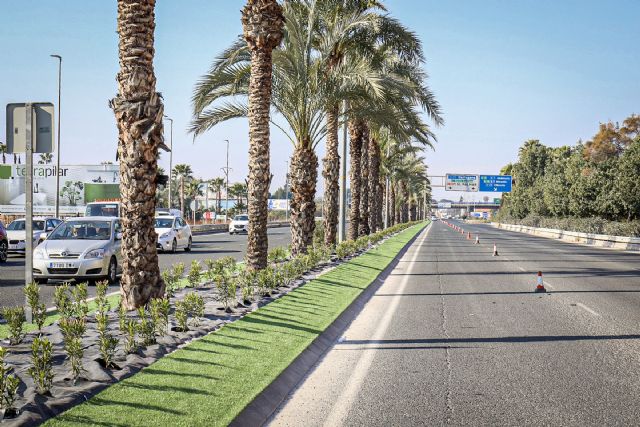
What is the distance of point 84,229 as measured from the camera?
17.8 m

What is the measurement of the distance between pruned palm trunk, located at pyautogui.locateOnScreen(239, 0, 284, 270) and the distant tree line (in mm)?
36719

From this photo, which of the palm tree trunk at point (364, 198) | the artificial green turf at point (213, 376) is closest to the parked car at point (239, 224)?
the palm tree trunk at point (364, 198)

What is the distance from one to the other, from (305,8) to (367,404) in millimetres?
19486

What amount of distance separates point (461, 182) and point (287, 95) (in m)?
74.9

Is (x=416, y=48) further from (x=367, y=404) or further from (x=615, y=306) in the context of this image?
(x=367, y=404)

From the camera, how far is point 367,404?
6.60m

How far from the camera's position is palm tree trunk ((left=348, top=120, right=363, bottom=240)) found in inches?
1261

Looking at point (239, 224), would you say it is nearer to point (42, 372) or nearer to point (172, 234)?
point (172, 234)

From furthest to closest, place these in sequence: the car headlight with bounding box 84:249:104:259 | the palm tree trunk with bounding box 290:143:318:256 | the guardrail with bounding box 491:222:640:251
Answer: the guardrail with bounding box 491:222:640:251 → the palm tree trunk with bounding box 290:143:318:256 → the car headlight with bounding box 84:249:104:259

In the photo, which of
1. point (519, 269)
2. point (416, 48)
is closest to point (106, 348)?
point (519, 269)

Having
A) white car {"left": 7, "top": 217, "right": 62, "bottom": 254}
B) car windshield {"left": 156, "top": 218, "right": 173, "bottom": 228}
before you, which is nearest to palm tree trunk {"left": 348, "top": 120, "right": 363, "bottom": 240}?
car windshield {"left": 156, "top": 218, "right": 173, "bottom": 228}

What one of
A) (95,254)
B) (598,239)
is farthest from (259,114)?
(598,239)

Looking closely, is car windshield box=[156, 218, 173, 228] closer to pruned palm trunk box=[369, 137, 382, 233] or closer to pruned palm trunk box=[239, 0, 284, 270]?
pruned palm trunk box=[369, 137, 382, 233]

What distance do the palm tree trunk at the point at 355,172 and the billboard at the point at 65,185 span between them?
151 ft
